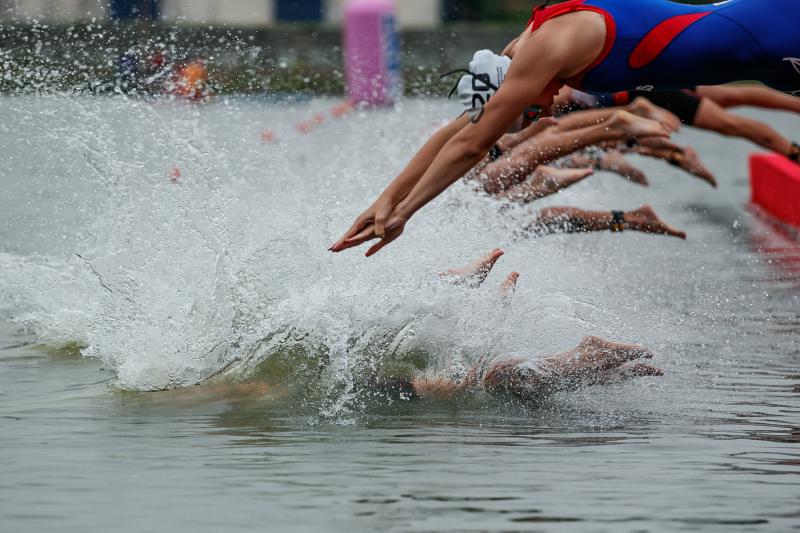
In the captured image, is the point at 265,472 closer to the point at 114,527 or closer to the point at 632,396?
the point at 114,527

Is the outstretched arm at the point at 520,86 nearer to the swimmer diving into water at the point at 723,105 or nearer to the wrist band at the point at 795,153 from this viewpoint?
the swimmer diving into water at the point at 723,105

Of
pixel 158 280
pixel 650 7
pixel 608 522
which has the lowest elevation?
pixel 608 522

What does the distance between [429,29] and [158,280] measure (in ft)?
75.1

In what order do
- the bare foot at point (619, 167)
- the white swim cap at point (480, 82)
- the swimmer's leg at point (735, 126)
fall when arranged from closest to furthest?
the white swim cap at point (480, 82)
the bare foot at point (619, 167)
the swimmer's leg at point (735, 126)

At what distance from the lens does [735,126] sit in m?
10.6

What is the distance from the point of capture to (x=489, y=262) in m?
6.32

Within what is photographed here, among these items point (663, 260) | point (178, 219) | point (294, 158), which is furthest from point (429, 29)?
point (178, 219)

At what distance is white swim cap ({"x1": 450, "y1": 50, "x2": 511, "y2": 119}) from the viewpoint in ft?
18.6

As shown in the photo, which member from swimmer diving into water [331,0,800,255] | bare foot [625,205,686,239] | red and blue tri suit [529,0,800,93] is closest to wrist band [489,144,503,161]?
bare foot [625,205,686,239]

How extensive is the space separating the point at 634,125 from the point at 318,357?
3.75 meters

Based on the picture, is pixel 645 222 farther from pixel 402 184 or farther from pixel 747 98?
pixel 402 184

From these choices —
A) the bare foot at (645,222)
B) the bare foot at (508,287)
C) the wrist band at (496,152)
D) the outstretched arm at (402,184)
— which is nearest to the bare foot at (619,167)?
the bare foot at (645,222)

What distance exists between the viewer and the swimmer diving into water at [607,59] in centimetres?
543

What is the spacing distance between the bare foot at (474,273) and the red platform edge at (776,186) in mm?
5777
